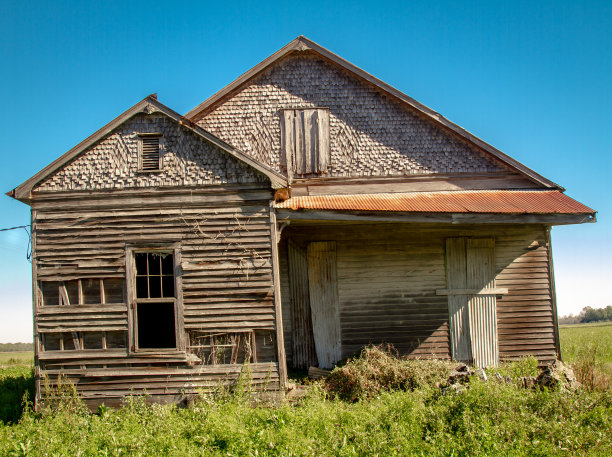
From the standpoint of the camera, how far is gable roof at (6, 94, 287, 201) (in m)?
9.02

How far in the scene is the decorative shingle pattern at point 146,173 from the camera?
30.2 feet

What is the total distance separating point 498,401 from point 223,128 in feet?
28.3

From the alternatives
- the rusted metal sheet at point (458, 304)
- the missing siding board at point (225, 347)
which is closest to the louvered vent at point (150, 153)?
the missing siding board at point (225, 347)

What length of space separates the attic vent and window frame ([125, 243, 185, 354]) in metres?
1.47

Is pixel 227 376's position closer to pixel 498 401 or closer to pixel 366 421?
pixel 366 421

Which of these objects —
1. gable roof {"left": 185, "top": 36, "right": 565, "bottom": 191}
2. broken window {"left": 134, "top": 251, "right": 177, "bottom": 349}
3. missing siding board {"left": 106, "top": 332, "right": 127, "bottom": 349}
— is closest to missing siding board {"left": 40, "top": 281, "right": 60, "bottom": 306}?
missing siding board {"left": 106, "top": 332, "right": 127, "bottom": 349}

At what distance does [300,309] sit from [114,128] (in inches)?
213

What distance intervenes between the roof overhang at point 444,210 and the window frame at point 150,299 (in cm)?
214

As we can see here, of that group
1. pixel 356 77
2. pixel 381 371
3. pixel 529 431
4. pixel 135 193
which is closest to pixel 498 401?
pixel 529 431

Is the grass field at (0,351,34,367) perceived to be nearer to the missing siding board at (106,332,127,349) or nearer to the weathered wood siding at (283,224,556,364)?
the missing siding board at (106,332,127,349)

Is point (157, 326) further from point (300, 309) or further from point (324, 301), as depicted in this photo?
point (324, 301)

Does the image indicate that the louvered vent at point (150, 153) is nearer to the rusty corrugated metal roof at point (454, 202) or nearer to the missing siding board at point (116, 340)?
the rusty corrugated metal roof at point (454, 202)

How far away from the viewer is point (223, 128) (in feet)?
40.3

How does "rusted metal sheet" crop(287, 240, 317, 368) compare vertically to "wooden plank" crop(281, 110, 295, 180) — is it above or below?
below
